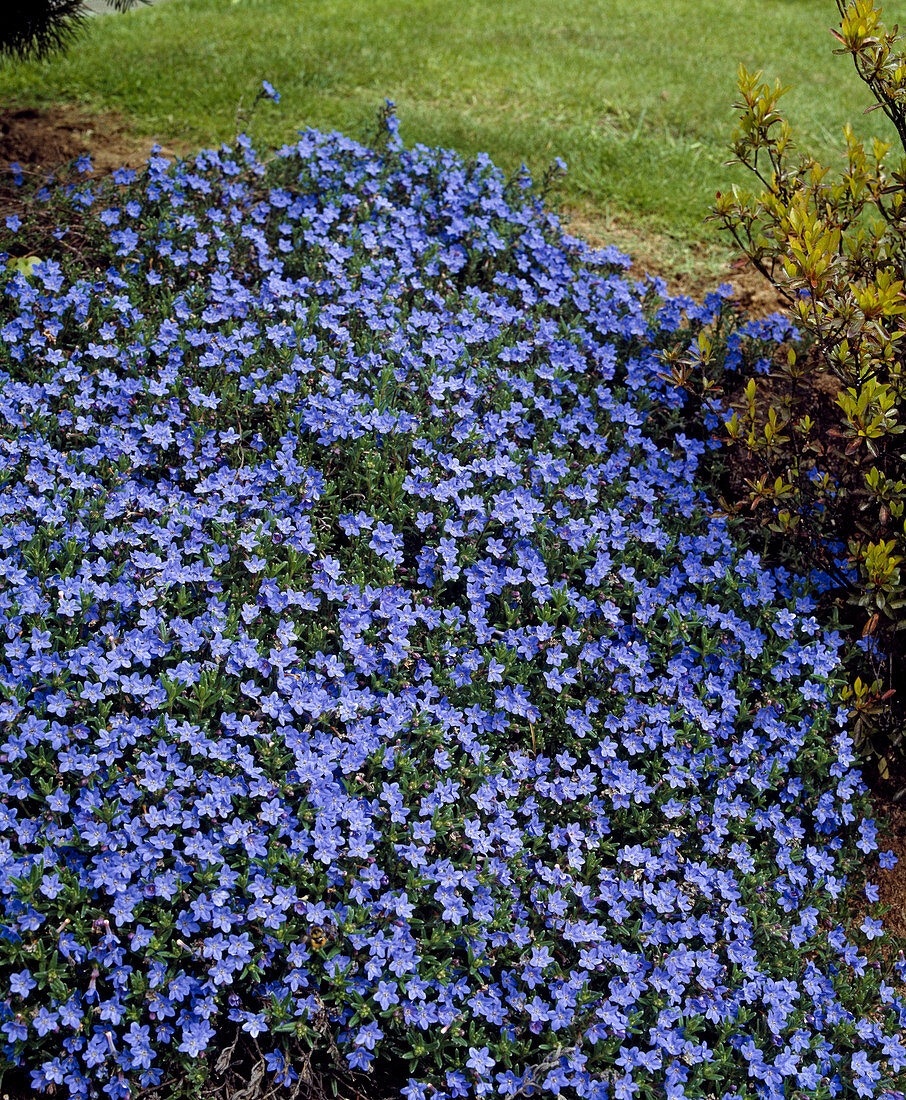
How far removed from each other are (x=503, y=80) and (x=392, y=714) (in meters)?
5.82

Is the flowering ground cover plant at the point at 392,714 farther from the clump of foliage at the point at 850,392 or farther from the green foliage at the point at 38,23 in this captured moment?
the green foliage at the point at 38,23

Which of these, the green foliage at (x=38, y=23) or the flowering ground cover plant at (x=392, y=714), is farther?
the green foliage at (x=38, y=23)

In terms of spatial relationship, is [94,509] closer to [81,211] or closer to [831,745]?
[81,211]

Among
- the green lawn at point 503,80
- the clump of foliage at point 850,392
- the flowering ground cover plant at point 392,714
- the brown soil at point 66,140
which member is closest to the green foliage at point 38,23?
the brown soil at point 66,140

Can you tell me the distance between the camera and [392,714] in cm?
285

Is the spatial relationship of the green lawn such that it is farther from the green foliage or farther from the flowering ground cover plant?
the flowering ground cover plant

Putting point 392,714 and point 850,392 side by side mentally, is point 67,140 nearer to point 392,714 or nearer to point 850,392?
point 392,714

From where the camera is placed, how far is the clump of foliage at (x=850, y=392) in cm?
311

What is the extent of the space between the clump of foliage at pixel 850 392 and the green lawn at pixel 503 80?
6.29 feet

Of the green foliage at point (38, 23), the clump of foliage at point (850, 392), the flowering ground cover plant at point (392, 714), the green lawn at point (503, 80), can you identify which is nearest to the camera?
the flowering ground cover plant at point (392, 714)

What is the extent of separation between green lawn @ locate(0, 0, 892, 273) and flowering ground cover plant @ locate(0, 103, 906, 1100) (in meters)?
2.29

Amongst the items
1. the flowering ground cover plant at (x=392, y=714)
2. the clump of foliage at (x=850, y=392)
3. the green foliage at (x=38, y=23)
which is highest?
the green foliage at (x=38, y=23)

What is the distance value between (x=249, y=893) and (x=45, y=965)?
499mm

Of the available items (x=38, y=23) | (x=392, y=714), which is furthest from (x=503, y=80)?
(x=392, y=714)
